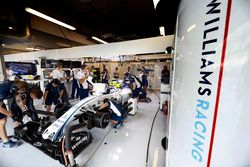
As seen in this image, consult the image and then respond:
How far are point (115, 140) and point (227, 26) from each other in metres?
2.70

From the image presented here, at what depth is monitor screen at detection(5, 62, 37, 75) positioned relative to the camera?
6358 mm

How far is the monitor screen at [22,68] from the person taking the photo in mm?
6358

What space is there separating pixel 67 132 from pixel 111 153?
1040 millimetres

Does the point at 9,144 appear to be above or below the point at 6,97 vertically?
below

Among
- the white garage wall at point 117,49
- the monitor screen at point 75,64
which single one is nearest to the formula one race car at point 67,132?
the white garage wall at point 117,49

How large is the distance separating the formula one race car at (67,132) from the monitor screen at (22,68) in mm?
5764

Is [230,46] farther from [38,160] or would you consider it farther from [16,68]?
[16,68]

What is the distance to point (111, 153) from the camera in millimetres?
2203

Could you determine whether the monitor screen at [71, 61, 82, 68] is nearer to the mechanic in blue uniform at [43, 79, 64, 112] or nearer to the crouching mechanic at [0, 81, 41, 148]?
the mechanic in blue uniform at [43, 79, 64, 112]

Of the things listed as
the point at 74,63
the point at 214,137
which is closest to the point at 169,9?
the point at 214,137

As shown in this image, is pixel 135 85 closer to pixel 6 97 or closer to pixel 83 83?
pixel 83 83

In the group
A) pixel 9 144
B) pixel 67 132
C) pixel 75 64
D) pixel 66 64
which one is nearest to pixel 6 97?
pixel 9 144

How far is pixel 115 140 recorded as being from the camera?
261 cm

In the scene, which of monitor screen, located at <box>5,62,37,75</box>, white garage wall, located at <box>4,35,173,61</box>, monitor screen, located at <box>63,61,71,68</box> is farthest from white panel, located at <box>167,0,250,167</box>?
monitor screen, located at <box>5,62,37,75</box>
